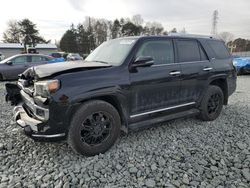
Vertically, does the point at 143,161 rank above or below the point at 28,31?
below

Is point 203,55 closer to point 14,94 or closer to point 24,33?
point 14,94

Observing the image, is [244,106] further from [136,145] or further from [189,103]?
[136,145]

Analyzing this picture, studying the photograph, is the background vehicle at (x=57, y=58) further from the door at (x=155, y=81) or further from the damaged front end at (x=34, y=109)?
the door at (x=155, y=81)

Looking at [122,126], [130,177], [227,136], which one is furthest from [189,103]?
[130,177]

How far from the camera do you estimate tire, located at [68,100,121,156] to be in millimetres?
2898

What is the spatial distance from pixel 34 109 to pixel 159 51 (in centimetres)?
226

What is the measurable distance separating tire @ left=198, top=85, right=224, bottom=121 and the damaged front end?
9.77 ft

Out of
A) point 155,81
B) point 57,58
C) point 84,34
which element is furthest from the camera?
point 84,34

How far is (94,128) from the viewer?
3.09 metres

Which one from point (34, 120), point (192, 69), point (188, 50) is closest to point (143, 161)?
point (34, 120)

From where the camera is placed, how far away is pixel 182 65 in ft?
13.1

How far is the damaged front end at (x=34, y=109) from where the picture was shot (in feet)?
9.11

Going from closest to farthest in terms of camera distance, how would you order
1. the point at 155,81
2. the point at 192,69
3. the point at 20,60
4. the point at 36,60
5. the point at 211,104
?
the point at 155,81, the point at 192,69, the point at 211,104, the point at 20,60, the point at 36,60

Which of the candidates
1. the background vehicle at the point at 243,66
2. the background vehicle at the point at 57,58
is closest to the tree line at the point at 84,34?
the background vehicle at the point at 57,58
